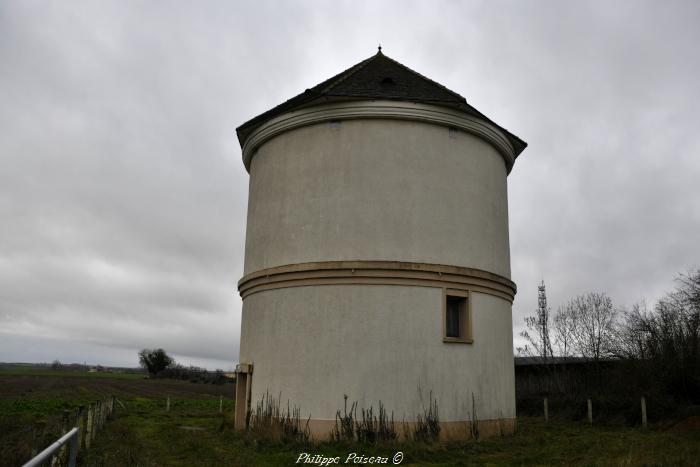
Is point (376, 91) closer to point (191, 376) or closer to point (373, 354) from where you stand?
point (373, 354)

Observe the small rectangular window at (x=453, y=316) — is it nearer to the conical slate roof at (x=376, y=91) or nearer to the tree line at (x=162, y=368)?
the conical slate roof at (x=376, y=91)

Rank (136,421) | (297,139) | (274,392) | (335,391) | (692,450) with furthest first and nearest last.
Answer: (136,421), (297,139), (274,392), (335,391), (692,450)

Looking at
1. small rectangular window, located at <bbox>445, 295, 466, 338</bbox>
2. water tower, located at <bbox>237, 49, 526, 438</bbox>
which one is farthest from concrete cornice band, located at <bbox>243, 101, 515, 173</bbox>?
small rectangular window, located at <bbox>445, 295, 466, 338</bbox>

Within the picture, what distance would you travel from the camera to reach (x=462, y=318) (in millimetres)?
13461

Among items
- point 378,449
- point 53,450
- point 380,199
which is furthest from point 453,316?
point 53,450

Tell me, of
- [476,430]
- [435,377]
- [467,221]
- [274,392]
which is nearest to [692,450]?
[476,430]

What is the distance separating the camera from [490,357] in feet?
44.5

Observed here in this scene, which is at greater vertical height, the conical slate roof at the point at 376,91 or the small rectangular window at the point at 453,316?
the conical slate roof at the point at 376,91

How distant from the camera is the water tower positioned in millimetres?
12445

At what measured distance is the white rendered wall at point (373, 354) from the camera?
1225 cm

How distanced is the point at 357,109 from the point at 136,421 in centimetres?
1290

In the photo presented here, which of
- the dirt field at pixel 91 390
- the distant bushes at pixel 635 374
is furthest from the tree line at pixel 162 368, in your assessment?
the distant bushes at pixel 635 374

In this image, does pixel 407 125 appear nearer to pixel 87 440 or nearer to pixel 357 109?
pixel 357 109

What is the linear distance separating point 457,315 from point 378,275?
7.38ft
